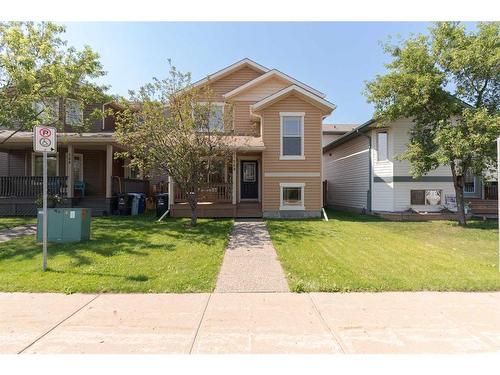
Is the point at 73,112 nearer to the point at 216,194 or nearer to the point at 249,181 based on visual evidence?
the point at 216,194

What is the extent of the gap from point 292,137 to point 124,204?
9.31 metres

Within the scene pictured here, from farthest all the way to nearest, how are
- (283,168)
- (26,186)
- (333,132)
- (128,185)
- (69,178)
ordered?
1. (333,132)
2. (128,185)
3. (26,186)
4. (69,178)
5. (283,168)

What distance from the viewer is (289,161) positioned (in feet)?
47.9

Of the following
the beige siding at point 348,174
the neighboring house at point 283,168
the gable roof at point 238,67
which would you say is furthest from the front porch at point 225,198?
the beige siding at point 348,174

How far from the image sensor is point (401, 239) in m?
9.90

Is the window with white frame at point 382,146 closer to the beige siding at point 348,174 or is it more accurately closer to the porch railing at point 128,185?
the beige siding at point 348,174

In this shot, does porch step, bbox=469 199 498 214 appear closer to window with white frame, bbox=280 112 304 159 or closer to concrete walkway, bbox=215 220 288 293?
window with white frame, bbox=280 112 304 159

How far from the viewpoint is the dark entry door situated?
16.0 meters

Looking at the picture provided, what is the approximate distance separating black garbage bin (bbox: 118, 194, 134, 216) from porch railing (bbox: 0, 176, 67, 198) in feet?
9.07

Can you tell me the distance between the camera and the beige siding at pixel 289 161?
14523mm

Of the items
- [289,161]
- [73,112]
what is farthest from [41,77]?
[289,161]

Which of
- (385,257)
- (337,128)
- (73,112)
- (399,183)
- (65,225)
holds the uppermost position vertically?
(337,128)

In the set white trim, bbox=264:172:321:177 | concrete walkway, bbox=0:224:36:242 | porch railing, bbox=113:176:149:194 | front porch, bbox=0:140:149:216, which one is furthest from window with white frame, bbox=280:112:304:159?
concrete walkway, bbox=0:224:36:242

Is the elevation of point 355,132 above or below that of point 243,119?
below
